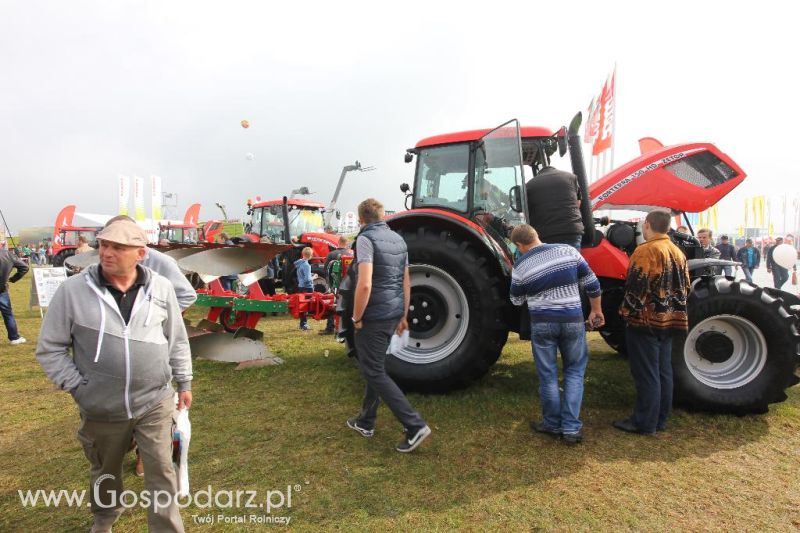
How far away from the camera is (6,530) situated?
1.98 metres

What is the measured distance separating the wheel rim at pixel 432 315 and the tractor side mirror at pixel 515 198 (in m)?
0.80

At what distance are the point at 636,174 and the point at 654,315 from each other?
145cm

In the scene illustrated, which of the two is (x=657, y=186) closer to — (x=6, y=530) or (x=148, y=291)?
(x=148, y=291)

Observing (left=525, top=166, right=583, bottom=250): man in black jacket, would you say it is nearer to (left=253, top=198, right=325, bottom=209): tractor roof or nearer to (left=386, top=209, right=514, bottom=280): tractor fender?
(left=386, top=209, right=514, bottom=280): tractor fender

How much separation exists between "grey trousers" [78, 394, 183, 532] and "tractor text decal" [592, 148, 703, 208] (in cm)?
352

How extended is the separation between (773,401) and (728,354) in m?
0.37

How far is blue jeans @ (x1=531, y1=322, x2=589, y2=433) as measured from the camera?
2.72 meters

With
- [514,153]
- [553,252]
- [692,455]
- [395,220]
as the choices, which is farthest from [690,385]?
[395,220]

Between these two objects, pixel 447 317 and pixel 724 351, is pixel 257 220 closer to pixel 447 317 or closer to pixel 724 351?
pixel 447 317

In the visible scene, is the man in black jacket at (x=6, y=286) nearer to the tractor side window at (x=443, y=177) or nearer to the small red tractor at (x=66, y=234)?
the tractor side window at (x=443, y=177)

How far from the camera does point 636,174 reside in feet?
12.1

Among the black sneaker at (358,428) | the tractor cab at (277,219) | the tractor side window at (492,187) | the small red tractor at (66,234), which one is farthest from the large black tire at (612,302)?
the small red tractor at (66,234)

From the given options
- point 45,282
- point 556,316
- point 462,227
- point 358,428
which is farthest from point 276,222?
point 556,316

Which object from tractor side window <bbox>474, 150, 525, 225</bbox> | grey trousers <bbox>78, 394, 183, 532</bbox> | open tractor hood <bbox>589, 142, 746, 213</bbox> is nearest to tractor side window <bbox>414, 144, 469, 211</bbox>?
tractor side window <bbox>474, 150, 525, 225</bbox>
